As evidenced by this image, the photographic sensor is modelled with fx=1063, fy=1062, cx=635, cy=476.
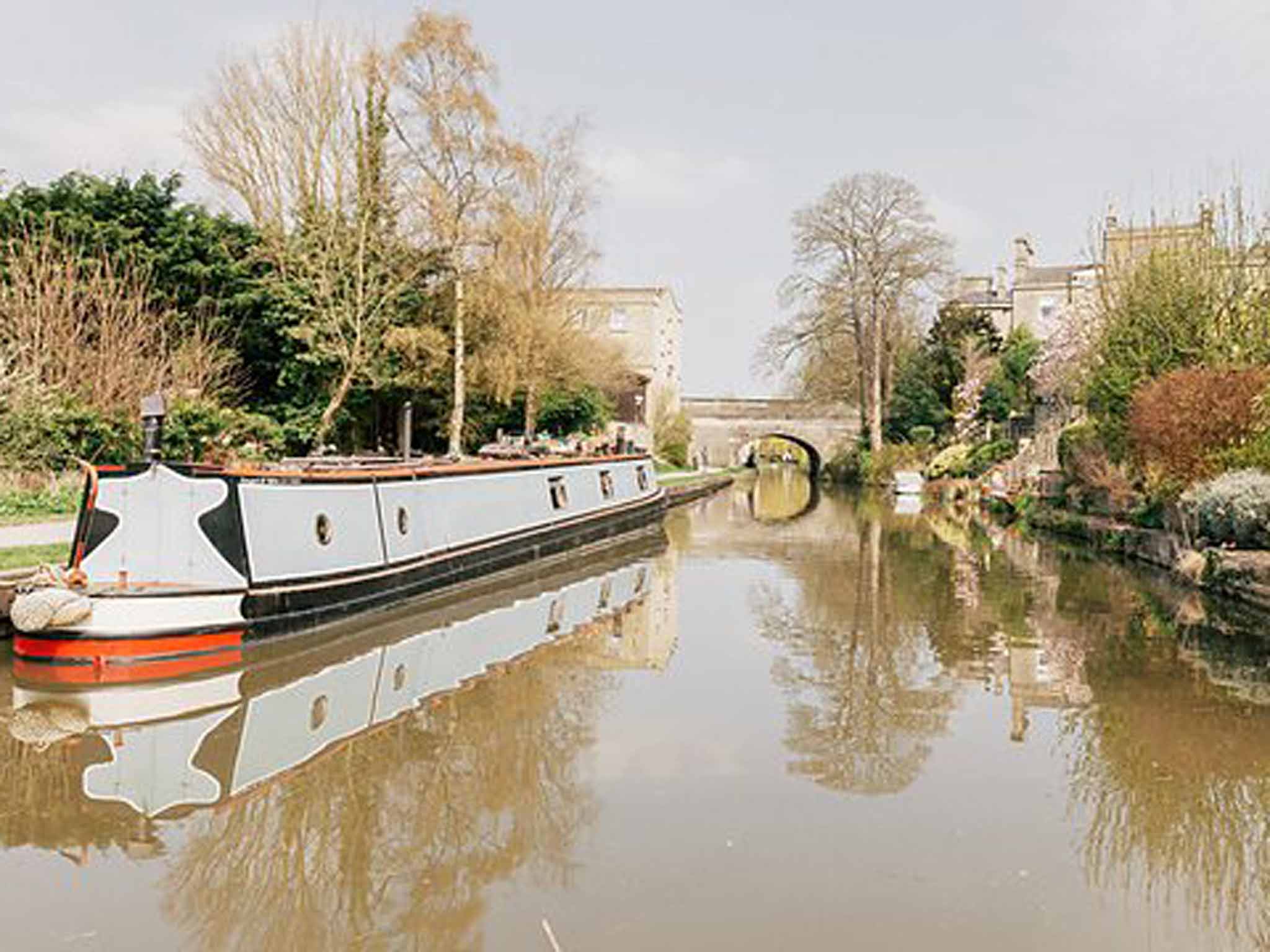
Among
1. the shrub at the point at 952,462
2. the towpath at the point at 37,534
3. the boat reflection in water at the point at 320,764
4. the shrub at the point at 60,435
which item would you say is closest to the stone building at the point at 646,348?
the shrub at the point at 952,462

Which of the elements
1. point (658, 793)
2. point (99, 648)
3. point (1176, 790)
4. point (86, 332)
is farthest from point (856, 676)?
point (86, 332)

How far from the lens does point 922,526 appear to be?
2200 cm

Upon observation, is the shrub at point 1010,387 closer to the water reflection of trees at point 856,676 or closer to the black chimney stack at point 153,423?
the water reflection of trees at point 856,676

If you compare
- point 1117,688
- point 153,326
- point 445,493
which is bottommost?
point 1117,688

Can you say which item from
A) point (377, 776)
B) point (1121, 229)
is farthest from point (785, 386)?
point (377, 776)

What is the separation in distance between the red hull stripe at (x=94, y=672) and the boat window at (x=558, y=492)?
8886 millimetres

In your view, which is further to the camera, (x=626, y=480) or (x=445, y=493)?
(x=626, y=480)

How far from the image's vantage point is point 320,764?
5.85 meters

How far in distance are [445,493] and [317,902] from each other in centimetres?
864

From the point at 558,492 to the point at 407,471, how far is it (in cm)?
505

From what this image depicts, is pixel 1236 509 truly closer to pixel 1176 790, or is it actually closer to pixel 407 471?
pixel 1176 790

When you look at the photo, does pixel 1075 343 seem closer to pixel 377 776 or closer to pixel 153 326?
pixel 153 326

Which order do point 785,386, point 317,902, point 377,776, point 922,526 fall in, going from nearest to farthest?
point 317,902 < point 377,776 < point 922,526 < point 785,386

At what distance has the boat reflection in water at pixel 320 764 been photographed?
4.50 m
